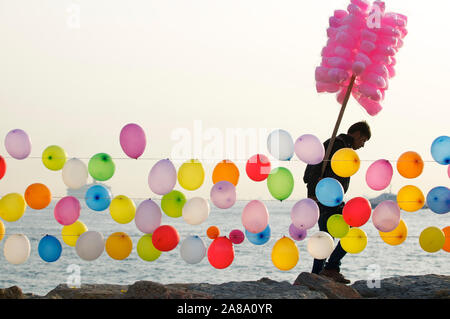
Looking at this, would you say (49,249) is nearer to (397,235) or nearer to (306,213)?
(306,213)

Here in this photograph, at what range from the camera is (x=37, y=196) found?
4770mm

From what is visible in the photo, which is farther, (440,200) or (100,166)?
(440,200)

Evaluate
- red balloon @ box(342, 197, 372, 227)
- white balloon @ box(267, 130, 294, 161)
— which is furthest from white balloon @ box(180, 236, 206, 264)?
red balloon @ box(342, 197, 372, 227)

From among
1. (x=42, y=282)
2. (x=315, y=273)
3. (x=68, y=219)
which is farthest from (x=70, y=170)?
(x=42, y=282)

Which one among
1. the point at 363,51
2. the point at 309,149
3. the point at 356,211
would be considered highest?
the point at 363,51

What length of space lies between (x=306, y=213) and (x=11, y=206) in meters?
2.14

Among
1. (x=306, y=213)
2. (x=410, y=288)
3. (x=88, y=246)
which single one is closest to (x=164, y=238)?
(x=88, y=246)

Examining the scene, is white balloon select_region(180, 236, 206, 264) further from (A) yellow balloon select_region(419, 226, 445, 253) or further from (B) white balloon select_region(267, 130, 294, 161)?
(A) yellow balloon select_region(419, 226, 445, 253)

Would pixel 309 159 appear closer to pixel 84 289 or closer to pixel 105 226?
pixel 84 289

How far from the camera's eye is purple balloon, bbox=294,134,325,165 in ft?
15.1

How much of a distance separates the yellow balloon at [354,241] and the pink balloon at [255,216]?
A: 67cm

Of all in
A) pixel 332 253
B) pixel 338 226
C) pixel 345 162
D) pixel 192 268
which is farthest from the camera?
pixel 192 268

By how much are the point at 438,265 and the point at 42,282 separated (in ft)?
A: 38.4

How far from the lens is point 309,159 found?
183 inches
